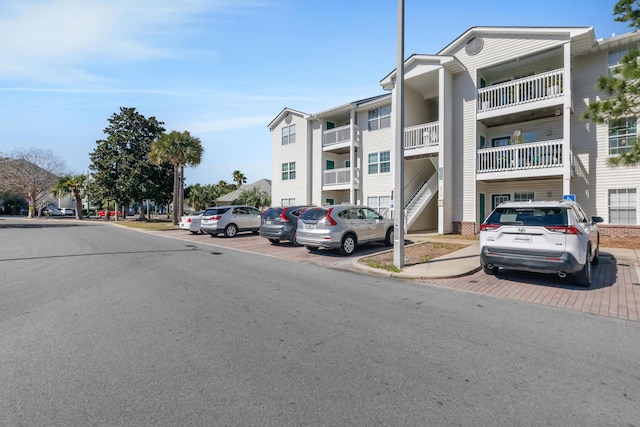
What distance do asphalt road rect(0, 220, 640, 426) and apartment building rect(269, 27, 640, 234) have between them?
497 cm

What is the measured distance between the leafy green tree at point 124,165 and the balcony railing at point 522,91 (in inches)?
1373

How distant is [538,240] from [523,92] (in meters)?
11.8

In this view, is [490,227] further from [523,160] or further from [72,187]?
[72,187]

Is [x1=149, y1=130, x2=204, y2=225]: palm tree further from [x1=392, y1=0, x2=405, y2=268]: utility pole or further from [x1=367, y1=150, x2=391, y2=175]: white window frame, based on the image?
[x1=392, y1=0, x2=405, y2=268]: utility pole

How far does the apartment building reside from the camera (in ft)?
46.8

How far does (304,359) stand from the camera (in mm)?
3604

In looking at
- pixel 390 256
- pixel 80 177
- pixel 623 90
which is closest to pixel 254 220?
pixel 390 256

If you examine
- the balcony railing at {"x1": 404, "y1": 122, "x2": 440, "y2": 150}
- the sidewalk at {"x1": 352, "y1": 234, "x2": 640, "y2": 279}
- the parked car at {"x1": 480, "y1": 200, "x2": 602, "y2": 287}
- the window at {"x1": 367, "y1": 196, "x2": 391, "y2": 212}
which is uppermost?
the balcony railing at {"x1": 404, "y1": 122, "x2": 440, "y2": 150}

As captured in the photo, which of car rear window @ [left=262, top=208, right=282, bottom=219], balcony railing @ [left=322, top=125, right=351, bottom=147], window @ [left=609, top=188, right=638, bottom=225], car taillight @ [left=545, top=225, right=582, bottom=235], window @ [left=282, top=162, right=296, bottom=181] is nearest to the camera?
car taillight @ [left=545, top=225, right=582, bottom=235]

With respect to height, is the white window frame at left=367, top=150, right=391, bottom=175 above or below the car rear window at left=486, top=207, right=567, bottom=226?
above

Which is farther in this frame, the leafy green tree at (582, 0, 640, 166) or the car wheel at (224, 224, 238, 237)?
the car wheel at (224, 224, 238, 237)

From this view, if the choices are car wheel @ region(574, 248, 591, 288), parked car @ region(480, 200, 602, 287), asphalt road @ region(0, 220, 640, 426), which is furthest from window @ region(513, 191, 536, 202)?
asphalt road @ region(0, 220, 640, 426)

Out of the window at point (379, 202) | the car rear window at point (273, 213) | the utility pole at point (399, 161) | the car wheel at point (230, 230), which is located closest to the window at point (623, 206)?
the window at point (379, 202)

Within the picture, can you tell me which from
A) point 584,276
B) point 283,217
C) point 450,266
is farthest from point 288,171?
point 584,276
